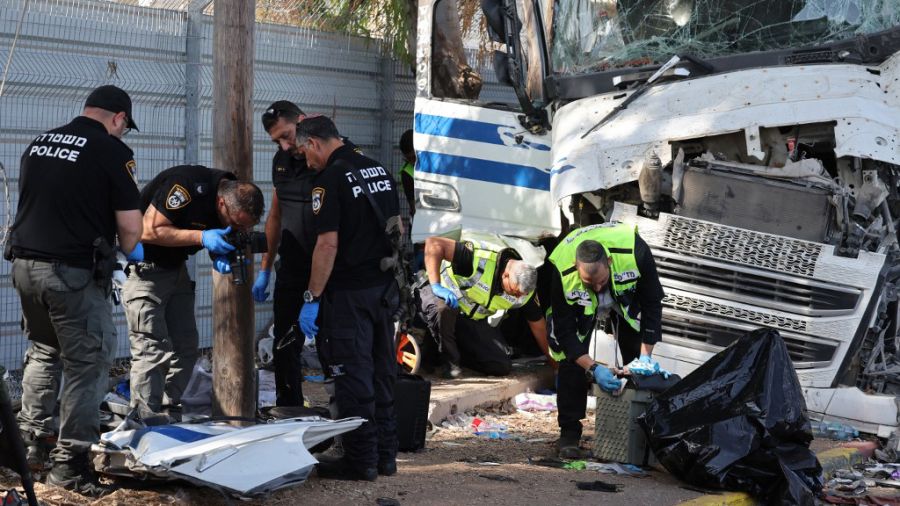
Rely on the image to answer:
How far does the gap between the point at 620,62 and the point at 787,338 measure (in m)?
2.30

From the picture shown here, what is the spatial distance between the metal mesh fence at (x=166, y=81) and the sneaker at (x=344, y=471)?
222 centimetres

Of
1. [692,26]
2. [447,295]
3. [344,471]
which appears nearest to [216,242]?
[344,471]

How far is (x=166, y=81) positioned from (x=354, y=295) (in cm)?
360

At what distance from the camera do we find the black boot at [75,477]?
514 cm

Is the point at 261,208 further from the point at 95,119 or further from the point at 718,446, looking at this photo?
the point at 718,446

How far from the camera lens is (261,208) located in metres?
6.14

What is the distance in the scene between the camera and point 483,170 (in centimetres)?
915

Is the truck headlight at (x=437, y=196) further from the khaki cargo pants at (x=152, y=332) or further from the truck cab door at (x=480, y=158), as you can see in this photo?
the khaki cargo pants at (x=152, y=332)

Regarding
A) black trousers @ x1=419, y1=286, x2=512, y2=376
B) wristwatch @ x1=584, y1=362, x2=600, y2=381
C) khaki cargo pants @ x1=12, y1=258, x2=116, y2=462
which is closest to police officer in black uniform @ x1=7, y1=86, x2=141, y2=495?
khaki cargo pants @ x1=12, y1=258, x2=116, y2=462

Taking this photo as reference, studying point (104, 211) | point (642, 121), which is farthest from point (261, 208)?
point (642, 121)

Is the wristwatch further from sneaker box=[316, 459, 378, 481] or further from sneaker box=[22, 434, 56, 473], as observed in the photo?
sneaker box=[22, 434, 56, 473]

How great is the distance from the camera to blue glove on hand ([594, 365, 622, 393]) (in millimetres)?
6602

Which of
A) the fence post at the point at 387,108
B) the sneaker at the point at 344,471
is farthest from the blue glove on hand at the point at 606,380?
the fence post at the point at 387,108

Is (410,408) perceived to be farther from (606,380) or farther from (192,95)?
(192,95)
